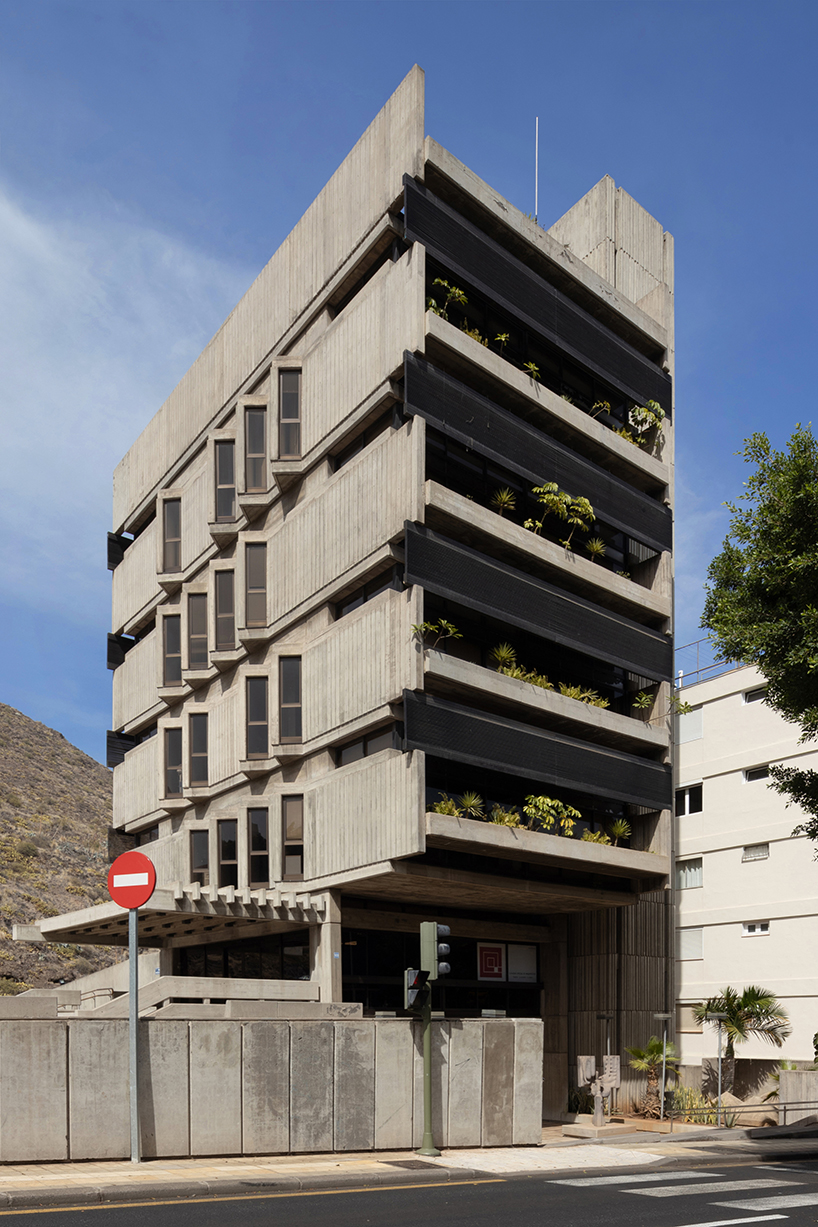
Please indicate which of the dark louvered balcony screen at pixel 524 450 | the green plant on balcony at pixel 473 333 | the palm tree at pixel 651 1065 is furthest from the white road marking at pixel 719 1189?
the green plant on balcony at pixel 473 333

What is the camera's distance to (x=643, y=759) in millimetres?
34562

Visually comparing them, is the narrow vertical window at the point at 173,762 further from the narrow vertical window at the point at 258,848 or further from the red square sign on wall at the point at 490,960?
the red square sign on wall at the point at 490,960

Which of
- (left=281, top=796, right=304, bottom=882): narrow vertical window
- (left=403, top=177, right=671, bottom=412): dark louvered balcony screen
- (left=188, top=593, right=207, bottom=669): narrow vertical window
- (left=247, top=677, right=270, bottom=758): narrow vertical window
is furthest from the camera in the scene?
(left=188, top=593, right=207, bottom=669): narrow vertical window

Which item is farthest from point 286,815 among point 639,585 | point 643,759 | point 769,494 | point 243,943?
point 769,494

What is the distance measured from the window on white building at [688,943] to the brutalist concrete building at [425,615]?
415 cm

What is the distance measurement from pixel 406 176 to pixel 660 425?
42.6 ft

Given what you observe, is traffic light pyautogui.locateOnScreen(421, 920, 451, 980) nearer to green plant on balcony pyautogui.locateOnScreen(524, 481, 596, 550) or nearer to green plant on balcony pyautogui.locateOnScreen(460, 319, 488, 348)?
green plant on balcony pyautogui.locateOnScreen(524, 481, 596, 550)

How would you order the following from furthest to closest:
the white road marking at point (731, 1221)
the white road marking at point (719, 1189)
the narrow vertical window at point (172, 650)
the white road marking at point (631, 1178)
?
the narrow vertical window at point (172, 650), the white road marking at point (631, 1178), the white road marking at point (719, 1189), the white road marking at point (731, 1221)

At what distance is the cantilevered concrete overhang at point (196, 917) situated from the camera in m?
27.3

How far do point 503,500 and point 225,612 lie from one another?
380 inches

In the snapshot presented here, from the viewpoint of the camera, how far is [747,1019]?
3578 cm

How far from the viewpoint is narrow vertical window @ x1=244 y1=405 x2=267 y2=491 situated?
34594mm

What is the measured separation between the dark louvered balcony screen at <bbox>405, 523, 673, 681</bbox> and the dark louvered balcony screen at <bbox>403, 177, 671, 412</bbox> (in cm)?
766

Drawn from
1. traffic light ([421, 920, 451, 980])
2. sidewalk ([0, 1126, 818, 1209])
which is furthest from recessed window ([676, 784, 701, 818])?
traffic light ([421, 920, 451, 980])
